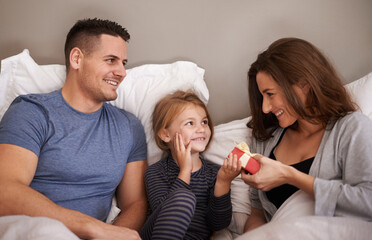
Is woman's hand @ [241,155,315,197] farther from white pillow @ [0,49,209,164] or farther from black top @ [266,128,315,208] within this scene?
white pillow @ [0,49,209,164]

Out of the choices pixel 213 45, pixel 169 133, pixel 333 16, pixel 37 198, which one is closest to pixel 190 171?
pixel 169 133

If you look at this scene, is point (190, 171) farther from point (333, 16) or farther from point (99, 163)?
point (333, 16)

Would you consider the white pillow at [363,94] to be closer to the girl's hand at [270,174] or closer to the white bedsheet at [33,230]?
the girl's hand at [270,174]

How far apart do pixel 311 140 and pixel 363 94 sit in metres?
0.33

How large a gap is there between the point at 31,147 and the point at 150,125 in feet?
1.97

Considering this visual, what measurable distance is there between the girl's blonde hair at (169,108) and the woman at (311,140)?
0.32 metres

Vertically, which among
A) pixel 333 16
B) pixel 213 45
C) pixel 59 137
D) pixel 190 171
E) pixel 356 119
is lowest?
pixel 190 171

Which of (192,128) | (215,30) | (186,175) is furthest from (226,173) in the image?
(215,30)

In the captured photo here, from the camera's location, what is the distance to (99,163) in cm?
136

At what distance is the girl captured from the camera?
44.3 inches

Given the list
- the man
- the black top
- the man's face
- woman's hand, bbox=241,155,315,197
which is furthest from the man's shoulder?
the black top

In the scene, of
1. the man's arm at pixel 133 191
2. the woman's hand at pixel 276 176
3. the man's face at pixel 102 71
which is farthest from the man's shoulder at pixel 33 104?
the woman's hand at pixel 276 176

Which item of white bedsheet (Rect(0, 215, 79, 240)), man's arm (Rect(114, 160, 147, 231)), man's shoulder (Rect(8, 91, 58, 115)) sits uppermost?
man's shoulder (Rect(8, 91, 58, 115))

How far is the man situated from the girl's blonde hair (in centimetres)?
9
